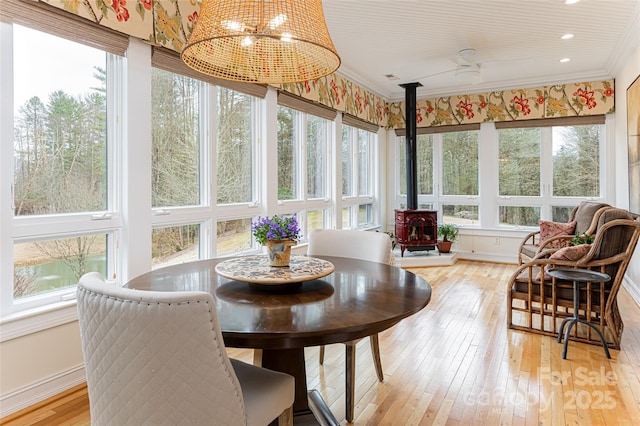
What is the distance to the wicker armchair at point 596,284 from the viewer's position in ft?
9.23

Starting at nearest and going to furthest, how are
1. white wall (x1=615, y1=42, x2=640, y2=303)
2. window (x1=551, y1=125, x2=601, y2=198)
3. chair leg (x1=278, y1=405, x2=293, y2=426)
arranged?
chair leg (x1=278, y1=405, x2=293, y2=426)
white wall (x1=615, y1=42, x2=640, y2=303)
window (x1=551, y1=125, x2=601, y2=198)

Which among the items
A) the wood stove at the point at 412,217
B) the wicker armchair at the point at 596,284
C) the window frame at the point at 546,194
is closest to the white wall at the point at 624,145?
the window frame at the point at 546,194

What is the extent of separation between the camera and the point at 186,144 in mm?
3125

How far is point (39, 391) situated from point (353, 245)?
1898mm

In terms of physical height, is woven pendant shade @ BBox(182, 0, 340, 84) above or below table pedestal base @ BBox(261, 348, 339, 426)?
above

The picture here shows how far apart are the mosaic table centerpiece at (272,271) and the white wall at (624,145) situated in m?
3.88

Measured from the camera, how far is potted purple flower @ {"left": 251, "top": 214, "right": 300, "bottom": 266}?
1.75 metres

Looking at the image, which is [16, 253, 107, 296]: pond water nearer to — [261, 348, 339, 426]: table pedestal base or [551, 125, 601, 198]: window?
[261, 348, 339, 426]: table pedestal base

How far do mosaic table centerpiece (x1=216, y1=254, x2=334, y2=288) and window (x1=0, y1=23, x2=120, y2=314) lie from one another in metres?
1.12

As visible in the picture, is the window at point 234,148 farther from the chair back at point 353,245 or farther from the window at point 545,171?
the window at point 545,171

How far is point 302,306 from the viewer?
1.35 metres

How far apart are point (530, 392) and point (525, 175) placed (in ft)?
15.0

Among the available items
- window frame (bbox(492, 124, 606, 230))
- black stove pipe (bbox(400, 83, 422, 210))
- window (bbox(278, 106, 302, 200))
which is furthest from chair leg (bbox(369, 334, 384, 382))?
window frame (bbox(492, 124, 606, 230))

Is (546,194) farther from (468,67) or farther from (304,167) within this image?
(304,167)
